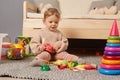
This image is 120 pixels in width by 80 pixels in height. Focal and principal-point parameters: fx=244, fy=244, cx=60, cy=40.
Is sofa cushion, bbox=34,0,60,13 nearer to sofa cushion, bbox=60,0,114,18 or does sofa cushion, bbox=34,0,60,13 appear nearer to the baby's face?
sofa cushion, bbox=60,0,114,18

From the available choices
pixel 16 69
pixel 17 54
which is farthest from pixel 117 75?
pixel 17 54

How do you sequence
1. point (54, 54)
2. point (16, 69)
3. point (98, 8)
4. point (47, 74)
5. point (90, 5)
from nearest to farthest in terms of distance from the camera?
point (47, 74) < point (16, 69) < point (54, 54) < point (98, 8) < point (90, 5)

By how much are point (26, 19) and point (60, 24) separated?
29 cm

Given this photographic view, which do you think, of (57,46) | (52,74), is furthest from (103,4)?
(52,74)

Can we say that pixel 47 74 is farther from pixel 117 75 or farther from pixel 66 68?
pixel 117 75

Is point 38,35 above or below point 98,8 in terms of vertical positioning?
below

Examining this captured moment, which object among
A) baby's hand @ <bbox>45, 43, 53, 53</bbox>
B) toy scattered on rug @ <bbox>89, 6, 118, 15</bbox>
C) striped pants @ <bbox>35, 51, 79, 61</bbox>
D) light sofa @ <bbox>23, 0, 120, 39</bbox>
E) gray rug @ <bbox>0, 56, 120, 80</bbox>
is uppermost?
toy scattered on rug @ <bbox>89, 6, 118, 15</bbox>

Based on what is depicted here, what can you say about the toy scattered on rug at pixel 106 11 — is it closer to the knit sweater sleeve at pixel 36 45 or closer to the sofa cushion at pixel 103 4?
the sofa cushion at pixel 103 4

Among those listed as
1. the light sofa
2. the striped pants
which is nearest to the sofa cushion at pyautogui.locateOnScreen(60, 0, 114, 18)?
the light sofa

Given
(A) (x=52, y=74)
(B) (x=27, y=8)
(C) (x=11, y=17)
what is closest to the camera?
(A) (x=52, y=74)

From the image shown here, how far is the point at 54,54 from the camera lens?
66.9 inches

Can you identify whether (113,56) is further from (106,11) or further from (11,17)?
(11,17)

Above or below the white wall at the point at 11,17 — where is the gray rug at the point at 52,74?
below

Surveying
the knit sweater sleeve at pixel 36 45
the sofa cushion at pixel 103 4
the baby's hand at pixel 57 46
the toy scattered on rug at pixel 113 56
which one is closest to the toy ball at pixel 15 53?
the knit sweater sleeve at pixel 36 45
